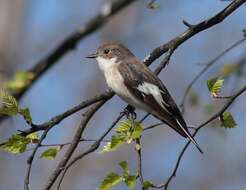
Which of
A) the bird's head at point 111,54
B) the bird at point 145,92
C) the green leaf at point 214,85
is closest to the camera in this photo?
the green leaf at point 214,85

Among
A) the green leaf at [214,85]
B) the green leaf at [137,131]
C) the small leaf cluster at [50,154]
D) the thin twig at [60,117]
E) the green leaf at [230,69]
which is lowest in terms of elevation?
→ the green leaf at [230,69]

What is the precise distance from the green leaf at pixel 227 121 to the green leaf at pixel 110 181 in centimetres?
66

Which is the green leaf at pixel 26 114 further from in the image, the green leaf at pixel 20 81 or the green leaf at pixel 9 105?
the green leaf at pixel 20 81

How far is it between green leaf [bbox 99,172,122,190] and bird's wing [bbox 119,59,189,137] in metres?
0.55

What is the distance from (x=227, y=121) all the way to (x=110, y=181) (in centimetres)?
70

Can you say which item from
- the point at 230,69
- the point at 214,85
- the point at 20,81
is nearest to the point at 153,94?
the point at 214,85

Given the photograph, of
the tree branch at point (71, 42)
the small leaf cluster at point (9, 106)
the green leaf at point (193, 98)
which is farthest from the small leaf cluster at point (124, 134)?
the green leaf at point (193, 98)

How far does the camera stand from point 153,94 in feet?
12.6

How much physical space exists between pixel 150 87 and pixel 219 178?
22.4ft

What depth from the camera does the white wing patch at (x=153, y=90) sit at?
3.83 m

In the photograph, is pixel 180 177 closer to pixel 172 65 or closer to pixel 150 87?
pixel 172 65

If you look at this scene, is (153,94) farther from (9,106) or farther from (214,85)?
(9,106)

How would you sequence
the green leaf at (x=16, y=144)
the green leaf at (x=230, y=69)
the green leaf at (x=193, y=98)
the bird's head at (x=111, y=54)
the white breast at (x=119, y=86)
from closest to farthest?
1. the green leaf at (x=16, y=144)
2. the white breast at (x=119, y=86)
3. the bird's head at (x=111, y=54)
4. the green leaf at (x=230, y=69)
5. the green leaf at (x=193, y=98)

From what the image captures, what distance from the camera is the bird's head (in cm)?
437
